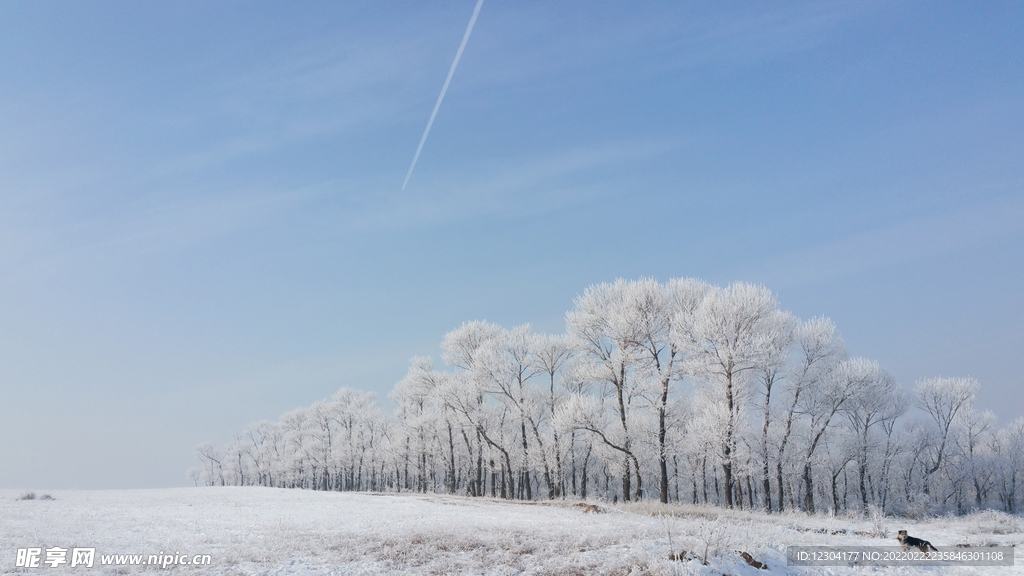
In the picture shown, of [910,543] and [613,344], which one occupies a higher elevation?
[613,344]

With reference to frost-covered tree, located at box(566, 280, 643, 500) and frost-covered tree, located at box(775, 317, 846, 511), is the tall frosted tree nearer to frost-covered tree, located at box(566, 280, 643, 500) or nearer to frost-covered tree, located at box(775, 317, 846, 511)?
frost-covered tree, located at box(566, 280, 643, 500)

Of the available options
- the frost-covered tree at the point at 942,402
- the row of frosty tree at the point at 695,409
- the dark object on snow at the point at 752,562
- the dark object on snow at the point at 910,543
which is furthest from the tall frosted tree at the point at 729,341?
the frost-covered tree at the point at 942,402

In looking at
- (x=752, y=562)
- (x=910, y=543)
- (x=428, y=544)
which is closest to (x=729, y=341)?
(x=910, y=543)

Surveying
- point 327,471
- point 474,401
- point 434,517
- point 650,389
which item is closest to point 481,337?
point 474,401

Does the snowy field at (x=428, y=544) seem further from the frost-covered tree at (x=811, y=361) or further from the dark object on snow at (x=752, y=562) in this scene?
the frost-covered tree at (x=811, y=361)

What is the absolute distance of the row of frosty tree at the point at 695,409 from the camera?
3216 cm

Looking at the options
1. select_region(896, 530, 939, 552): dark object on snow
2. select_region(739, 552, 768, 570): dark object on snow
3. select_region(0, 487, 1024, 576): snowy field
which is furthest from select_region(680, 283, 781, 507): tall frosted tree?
select_region(739, 552, 768, 570): dark object on snow

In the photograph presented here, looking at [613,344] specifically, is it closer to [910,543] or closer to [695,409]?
[695,409]

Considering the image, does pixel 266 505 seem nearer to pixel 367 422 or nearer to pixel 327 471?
pixel 367 422

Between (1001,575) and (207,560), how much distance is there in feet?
60.0

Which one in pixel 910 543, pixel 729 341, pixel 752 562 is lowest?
pixel 910 543

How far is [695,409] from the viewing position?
42.4 meters

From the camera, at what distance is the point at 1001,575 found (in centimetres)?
1254

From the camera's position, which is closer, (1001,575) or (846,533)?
(1001,575)
